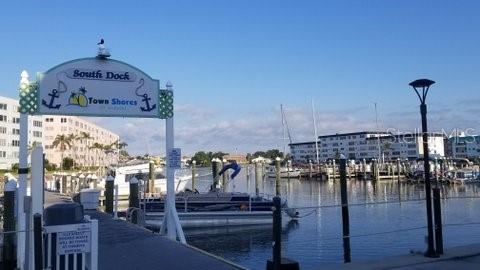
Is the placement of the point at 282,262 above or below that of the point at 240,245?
above

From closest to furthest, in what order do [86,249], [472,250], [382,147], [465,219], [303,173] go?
1. [86,249]
2. [472,250]
3. [465,219]
4. [303,173]
5. [382,147]

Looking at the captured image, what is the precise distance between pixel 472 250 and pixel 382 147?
14725cm

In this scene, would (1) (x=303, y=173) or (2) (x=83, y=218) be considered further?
(1) (x=303, y=173)

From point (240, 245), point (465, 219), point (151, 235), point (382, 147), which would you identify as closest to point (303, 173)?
point (382, 147)

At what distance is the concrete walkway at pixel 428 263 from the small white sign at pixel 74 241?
4.16 m

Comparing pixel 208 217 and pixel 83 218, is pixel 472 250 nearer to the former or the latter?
pixel 83 218

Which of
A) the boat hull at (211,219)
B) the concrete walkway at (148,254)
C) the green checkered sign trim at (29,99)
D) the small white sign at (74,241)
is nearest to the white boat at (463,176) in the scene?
the boat hull at (211,219)

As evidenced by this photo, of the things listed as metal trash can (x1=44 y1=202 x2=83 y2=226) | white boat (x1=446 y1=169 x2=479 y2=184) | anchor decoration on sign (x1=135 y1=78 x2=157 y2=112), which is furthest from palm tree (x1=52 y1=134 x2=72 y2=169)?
metal trash can (x1=44 y1=202 x2=83 y2=226)

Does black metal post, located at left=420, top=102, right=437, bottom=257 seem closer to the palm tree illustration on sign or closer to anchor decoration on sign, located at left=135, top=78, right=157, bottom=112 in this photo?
anchor decoration on sign, located at left=135, top=78, right=157, bottom=112

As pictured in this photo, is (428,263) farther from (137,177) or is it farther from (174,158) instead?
(137,177)

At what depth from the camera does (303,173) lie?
121 meters

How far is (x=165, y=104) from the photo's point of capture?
44.3 ft

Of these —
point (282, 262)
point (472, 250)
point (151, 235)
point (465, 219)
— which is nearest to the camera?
point (282, 262)

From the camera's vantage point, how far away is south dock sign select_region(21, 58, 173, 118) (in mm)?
11914
